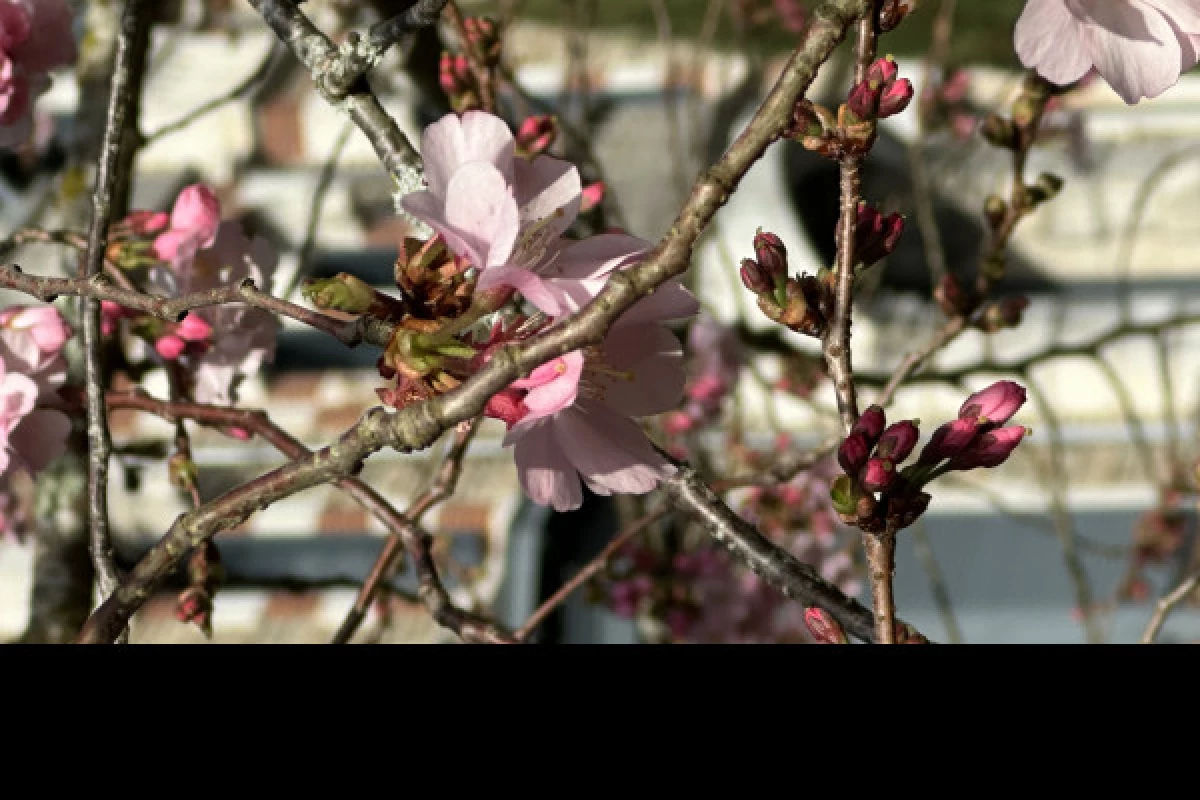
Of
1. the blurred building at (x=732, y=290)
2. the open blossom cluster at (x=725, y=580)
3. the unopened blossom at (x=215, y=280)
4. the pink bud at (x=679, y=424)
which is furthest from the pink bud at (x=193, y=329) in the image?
the blurred building at (x=732, y=290)

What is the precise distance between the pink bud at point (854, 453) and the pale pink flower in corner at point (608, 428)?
0.21 ft

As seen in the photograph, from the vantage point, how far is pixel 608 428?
0.45 meters

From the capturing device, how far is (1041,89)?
0.72 meters

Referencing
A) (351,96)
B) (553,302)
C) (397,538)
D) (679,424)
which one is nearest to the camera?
(553,302)

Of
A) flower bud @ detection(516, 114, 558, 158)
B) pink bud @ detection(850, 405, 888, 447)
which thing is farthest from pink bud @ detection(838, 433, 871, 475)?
flower bud @ detection(516, 114, 558, 158)

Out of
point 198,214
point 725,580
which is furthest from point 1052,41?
point 725,580

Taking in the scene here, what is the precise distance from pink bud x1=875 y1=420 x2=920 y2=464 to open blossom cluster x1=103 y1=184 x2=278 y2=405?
431mm

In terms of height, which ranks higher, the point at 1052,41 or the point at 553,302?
the point at 1052,41

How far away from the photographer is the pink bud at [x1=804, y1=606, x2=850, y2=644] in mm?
483

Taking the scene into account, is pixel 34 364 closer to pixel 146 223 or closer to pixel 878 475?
pixel 146 223

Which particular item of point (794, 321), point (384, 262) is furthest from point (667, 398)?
point (384, 262)

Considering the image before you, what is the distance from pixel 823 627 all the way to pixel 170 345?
0.46m
